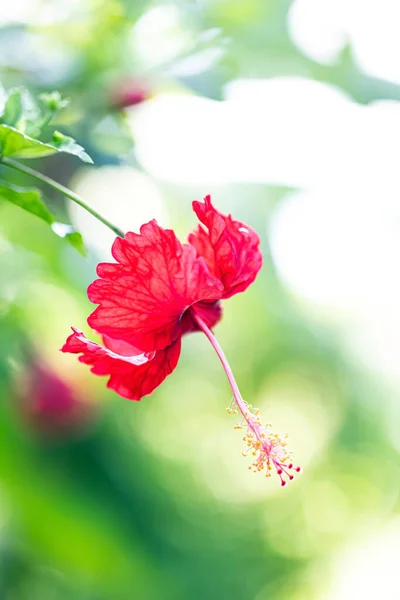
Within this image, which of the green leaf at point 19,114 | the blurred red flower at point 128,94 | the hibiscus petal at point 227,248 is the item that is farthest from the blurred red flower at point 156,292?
the blurred red flower at point 128,94

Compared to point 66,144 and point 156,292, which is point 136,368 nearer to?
point 156,292

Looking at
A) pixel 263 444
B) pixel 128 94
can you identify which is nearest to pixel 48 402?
pixel 128 94

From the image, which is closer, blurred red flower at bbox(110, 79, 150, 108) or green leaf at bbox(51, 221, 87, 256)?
green leaf at bbox(51, 221, 87, 256)

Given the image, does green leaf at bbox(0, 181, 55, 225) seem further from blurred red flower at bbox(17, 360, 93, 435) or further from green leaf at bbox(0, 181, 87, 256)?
blurred red flower at bbox(17, 360, 93, 435)

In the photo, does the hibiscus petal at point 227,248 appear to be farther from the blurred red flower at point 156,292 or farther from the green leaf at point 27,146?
the green leaf at point 27,146

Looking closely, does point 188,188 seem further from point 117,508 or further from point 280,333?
point 280,333

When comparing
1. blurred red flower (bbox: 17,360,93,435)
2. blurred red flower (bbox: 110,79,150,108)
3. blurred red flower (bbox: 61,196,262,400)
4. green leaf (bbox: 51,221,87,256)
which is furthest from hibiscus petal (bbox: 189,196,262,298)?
blurred red flower (bbox: 17,360,93,435)
